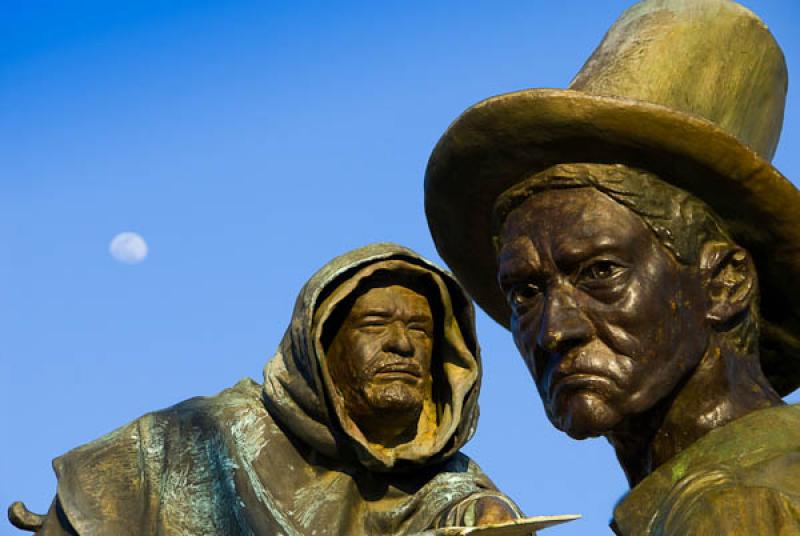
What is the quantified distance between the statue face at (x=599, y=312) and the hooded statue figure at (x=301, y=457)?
2.36 metres

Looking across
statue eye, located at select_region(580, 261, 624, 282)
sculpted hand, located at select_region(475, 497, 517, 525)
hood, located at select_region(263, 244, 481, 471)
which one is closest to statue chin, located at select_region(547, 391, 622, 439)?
statue eye, located at select_region(580, 261, 624, 282)

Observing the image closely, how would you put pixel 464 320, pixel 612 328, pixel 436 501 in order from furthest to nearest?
pixel 464 320
pixel 436 501
pixel 612 328

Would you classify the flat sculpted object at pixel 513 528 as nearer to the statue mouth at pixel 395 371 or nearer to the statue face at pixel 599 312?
the statue face at pixel 599 312

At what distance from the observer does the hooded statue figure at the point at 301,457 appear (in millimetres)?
9133

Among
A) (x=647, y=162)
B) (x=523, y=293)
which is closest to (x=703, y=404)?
(x=523, y=293)

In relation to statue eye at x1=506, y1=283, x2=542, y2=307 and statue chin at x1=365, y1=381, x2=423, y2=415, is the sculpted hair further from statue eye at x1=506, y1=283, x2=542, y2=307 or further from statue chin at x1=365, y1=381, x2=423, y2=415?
statue chin at x1=365, y1=381, x2=423, y2=415

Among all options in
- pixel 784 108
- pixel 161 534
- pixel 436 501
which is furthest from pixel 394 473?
pixel 784 108

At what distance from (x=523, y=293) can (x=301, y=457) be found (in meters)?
2.82

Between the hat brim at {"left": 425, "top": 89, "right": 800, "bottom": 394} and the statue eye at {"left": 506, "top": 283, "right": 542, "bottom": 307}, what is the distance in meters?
0.36

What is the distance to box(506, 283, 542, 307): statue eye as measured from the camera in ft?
22.0

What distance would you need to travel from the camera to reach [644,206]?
664 cm

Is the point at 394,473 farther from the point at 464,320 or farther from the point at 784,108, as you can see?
the point at 784,108

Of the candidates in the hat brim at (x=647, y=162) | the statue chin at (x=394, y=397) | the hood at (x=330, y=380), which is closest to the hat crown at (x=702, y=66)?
the hat brim at (x=647, y=162)

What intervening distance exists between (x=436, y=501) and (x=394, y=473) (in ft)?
0.90
